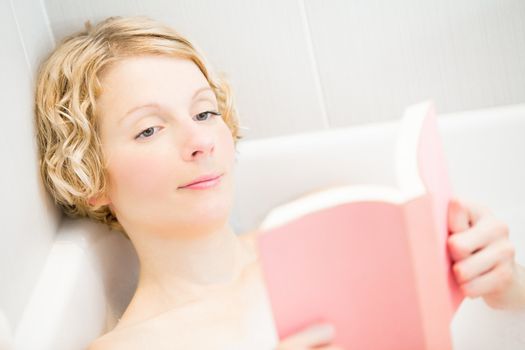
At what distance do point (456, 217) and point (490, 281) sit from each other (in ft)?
0.31

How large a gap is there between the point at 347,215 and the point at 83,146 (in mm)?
495

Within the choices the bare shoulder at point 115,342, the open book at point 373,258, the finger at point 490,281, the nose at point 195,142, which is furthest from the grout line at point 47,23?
the finger at point 490,281

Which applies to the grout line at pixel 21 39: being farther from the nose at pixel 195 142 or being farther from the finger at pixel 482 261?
the finger at pixel 482 261

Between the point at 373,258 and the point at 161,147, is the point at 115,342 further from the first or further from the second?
the point at 373,258

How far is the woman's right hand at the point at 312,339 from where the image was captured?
0.65 meters

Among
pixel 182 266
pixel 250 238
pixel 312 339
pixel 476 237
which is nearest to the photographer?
pixel 312 339

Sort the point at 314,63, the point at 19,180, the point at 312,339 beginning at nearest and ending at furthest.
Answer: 1. the point at 312,339
2. the point at 19,180
3. the point at 314,63

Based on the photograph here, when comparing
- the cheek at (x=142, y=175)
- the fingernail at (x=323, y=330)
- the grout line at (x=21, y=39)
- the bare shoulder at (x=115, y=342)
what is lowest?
the bare shoulder at (x=115, y=342)

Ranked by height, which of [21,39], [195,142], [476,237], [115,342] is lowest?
[115,342]

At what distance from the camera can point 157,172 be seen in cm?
96

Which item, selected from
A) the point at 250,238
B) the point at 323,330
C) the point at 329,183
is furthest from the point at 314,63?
the point at 323,330

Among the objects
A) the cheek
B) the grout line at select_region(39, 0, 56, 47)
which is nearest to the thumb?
the cheek

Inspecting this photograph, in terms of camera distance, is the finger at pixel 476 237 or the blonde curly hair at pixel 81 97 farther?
the blonde curly hair at pixel 81 97

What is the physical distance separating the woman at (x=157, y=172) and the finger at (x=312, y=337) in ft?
1.12
